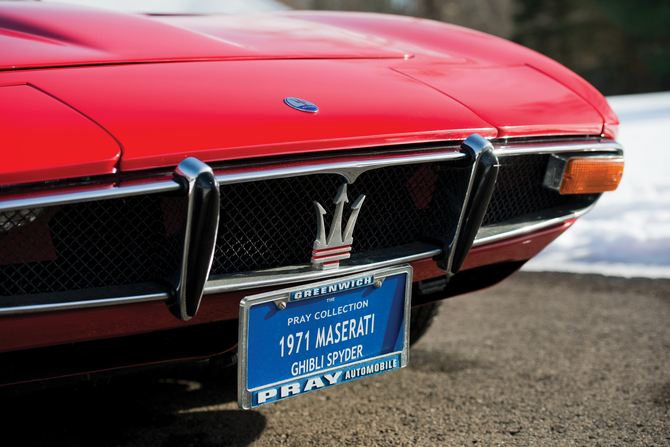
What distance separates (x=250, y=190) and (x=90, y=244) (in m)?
0.38

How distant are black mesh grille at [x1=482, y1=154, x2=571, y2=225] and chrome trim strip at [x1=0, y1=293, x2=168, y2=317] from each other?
3.37 ft

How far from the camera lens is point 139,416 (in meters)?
2.04

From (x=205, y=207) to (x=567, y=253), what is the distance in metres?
3.15

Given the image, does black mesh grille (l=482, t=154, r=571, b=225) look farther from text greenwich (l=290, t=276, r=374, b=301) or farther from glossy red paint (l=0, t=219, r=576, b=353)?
glossy red paint (l=0, t=219, r=576, b=353)

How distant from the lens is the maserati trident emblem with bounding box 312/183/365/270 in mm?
1533

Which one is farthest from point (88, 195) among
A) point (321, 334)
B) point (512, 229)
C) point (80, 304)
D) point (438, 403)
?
point (438, 403)

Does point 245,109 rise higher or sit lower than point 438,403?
higher

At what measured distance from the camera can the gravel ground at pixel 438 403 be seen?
193 cm

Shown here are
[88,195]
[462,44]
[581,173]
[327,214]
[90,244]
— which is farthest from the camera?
[462,44]

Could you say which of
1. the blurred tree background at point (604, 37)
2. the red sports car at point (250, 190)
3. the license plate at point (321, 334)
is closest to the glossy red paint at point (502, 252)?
the red sports car at point (250, 190)

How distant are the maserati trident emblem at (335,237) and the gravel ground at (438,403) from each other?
1.83ft

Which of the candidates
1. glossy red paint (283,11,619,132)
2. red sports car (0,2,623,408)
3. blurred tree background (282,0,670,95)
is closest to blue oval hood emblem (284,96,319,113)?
red sports car (0,2,623,408)

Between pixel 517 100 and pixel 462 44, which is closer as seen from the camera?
pixel 517 100

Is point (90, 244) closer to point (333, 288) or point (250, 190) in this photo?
point (250, 190)
